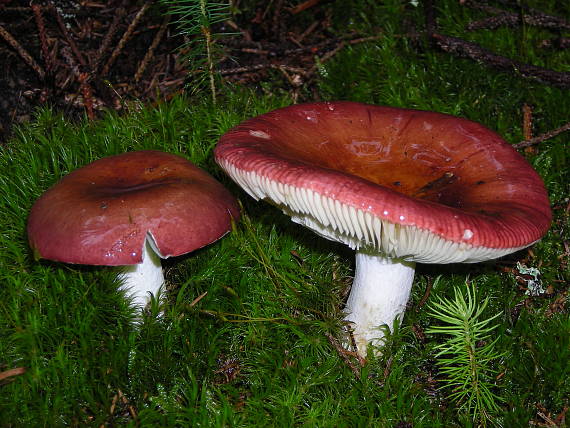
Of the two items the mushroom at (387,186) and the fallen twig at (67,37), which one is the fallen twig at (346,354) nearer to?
the mushroom at (387,186)

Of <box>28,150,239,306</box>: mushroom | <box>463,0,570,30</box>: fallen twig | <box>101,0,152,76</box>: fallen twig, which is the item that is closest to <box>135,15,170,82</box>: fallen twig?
<box>101,0,152,76</box>: fallen twig

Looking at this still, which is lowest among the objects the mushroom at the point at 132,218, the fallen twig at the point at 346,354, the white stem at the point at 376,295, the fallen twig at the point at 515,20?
the fallen twig at the point at 346,354

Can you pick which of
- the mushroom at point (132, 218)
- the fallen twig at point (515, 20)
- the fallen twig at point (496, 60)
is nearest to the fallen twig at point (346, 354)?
the mushroom at point (132, 218)

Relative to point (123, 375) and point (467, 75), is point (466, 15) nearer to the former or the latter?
point (467, 75)

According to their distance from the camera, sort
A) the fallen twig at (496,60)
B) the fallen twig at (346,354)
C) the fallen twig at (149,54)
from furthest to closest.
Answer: the fallen twig at (149,54) < the fallen twig at (496,60) < the fallen twig at (346,354)

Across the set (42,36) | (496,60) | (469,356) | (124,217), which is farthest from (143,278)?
(496,60)

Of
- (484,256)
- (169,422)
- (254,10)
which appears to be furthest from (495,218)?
(254,10)

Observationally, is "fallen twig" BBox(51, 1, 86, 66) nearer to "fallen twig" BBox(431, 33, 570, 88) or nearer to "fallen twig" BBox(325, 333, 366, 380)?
"fallen twig" BBox(431, 33, 570, 88)
